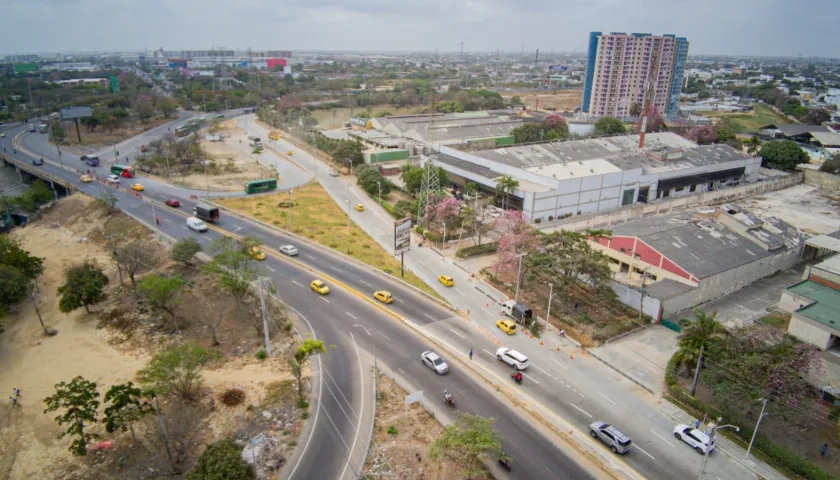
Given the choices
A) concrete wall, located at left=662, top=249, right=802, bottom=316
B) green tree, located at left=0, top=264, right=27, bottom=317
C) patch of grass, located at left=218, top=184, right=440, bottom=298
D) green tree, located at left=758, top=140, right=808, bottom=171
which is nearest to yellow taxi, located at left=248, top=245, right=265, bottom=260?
patch of grass, located at left=218, top=184, right=440, bottom=298

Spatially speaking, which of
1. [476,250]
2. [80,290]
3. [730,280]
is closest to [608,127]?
[476,250]

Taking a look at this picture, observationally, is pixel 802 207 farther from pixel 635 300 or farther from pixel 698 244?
pixel 635 300

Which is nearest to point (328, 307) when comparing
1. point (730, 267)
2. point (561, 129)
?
point (730, 267)

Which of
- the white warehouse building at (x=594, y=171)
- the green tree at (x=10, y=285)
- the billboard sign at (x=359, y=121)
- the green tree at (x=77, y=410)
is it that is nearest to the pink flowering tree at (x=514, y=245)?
the white warehouse building at (x=594, y=171)

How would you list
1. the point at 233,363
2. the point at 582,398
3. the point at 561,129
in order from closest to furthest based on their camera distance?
the point at 582,398 < the point at 233,363 < the point at 561,129

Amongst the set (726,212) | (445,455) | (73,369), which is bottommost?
(73,369)

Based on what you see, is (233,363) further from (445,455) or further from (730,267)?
(730,267)
